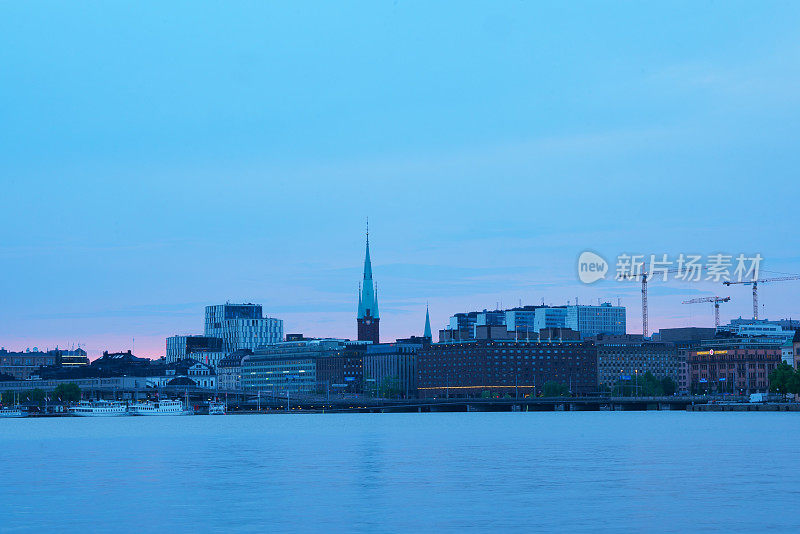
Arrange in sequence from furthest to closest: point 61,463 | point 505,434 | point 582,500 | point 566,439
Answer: point 505,434
point 566,439
point 61,463
point 582,500

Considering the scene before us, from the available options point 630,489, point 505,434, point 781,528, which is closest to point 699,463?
point 630,489

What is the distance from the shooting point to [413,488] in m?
50.6

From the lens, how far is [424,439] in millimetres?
98688

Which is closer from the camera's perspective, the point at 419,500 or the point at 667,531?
the point at 667,531

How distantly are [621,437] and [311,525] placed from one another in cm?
6048

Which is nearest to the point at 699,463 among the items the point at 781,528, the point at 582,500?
the point at 582,500

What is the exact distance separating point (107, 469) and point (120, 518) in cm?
2444

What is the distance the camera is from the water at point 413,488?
3938 cm

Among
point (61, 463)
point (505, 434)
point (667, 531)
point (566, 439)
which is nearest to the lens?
point (667, 531)

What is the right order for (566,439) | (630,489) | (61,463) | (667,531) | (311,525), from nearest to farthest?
(667,531) < (311,525) < (630,489) < (61,463) < (566,439)

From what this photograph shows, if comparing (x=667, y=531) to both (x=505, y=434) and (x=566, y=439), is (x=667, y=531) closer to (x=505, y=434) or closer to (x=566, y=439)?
(x=566, y=439)

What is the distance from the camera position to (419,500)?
1801 inches

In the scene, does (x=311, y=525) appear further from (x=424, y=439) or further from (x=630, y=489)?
(x=424, y=439)

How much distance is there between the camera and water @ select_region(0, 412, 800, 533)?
39.4 metres
